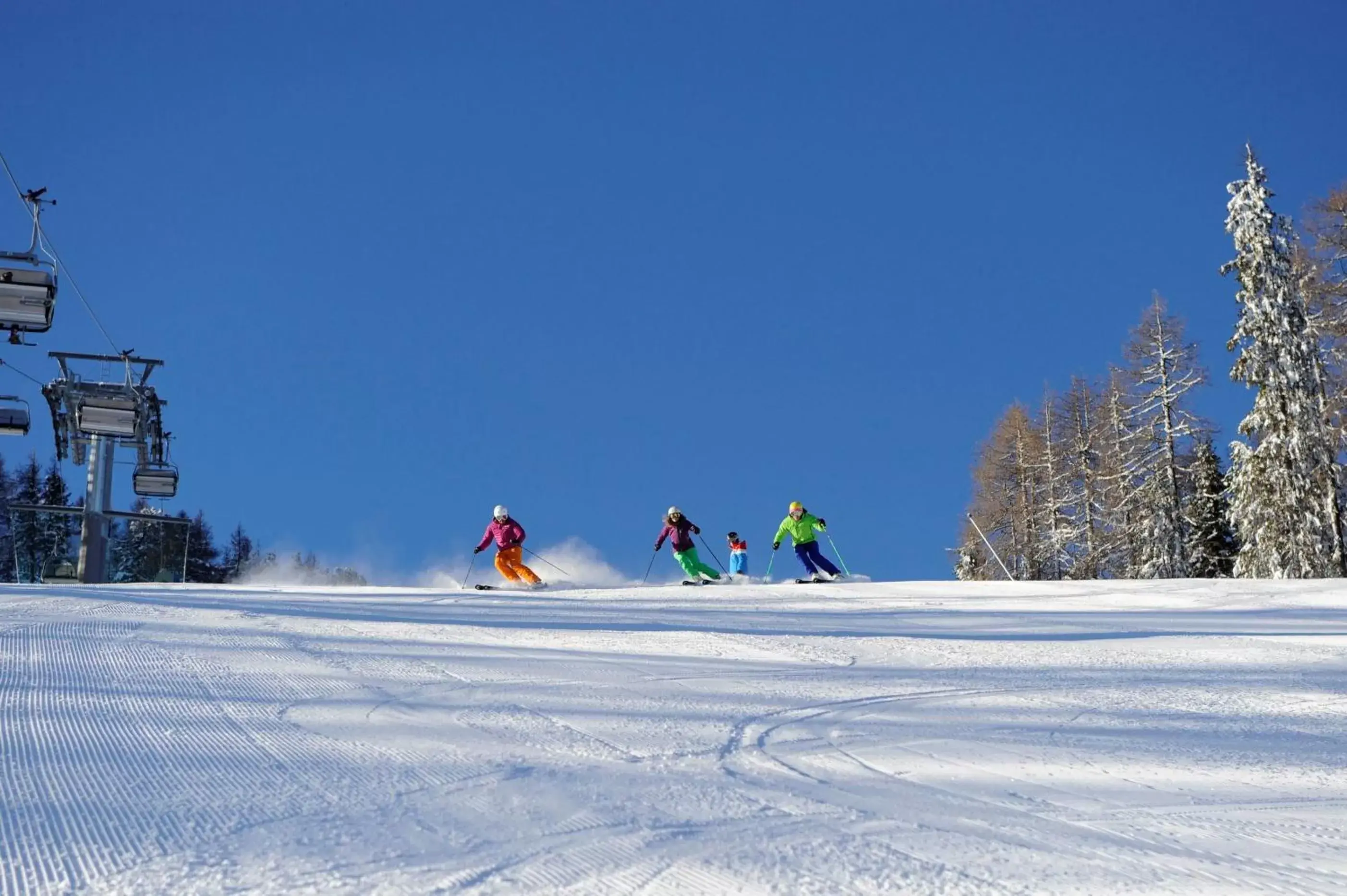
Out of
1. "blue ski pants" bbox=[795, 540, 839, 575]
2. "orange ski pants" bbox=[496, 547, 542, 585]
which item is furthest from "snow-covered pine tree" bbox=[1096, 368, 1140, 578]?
"orange ski pants" bbox=[496, 547, 542, 585]

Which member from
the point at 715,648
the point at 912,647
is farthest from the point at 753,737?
the point at 912,647

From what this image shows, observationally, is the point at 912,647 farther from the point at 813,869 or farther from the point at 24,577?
the point at 24,577

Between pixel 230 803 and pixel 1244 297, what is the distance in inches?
1292

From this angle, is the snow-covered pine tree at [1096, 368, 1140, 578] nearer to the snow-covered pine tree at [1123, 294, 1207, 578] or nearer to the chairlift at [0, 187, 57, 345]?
the snow-covered pine tree at [1123, 294, 1207, 578]

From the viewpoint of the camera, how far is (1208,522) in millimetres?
39625

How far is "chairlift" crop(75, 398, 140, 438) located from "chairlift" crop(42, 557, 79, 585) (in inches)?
210

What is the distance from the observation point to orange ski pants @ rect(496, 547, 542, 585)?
20.2 meters

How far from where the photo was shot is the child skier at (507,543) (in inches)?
797

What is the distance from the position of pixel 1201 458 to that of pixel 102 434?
39214 mm

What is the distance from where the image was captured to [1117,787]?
4402 millimetres

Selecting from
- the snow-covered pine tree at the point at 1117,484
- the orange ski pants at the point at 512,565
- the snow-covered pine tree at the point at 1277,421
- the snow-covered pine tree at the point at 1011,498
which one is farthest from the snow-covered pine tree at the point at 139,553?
the snow-covered pine tree at the point at 1277,421

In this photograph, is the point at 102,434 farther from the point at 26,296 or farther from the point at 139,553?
the point at 139,553

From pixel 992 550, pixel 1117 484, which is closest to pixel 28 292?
pixel 992 550

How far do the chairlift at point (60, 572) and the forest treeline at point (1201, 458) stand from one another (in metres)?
28.3
